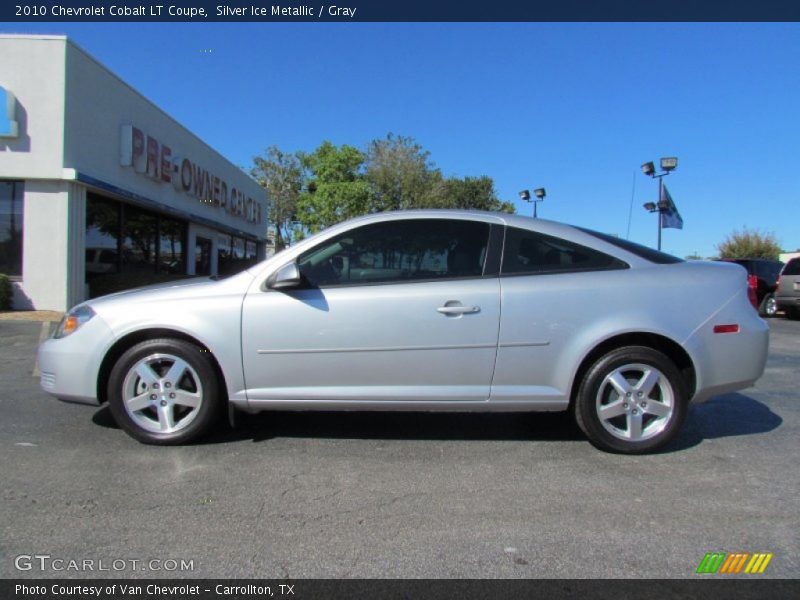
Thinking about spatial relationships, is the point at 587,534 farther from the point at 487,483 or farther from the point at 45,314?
the point at 45,314

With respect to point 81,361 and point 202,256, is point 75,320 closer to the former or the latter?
point 81,361

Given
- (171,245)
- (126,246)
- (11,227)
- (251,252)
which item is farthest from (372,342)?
(251,252)

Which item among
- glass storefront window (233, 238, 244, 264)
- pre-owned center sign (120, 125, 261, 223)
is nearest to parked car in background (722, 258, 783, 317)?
pre-owned center sign (120, 125, 261, 223)

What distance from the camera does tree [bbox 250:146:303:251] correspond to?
38.8 m

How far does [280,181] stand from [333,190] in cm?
816

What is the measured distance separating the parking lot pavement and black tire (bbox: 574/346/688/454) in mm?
157

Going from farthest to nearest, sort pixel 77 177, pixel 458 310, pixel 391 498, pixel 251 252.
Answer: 1. pixel 251 252
2. pixel 77 177
3. pixel 458 310
4. pixel 391 498

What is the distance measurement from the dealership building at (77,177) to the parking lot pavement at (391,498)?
8569mm

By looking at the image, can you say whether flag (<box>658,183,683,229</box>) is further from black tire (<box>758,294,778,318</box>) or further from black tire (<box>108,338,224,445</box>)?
black tire (<box>108,338,224,445</box>)

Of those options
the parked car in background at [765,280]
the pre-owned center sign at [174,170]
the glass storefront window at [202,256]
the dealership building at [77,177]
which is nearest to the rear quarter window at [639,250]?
the dealership building at [77,177]

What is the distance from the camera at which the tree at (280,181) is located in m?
38.8

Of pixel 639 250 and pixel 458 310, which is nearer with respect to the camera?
pixel 458 310

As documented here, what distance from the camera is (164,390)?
3.89 m

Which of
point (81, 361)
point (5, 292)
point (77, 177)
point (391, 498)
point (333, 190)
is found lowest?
point (391, 498)
